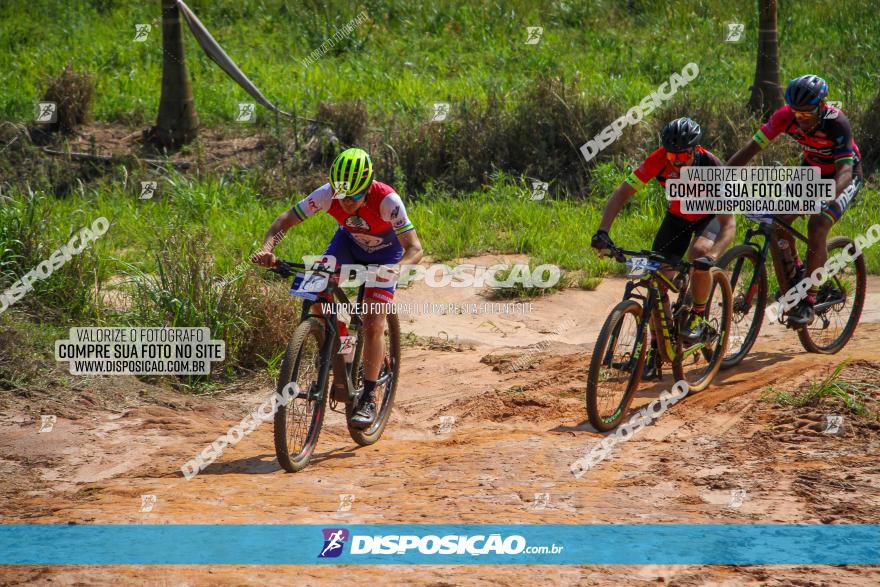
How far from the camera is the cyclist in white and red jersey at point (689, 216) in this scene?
667 centimetres

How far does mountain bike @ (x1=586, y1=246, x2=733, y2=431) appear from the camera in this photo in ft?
20.5

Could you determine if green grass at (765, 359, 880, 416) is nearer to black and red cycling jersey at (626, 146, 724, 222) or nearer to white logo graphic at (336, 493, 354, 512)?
black and red cycling jersey at (626, 146, 724, 222)

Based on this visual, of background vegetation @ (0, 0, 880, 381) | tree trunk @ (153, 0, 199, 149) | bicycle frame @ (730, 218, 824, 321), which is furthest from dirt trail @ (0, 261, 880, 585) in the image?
tree trunk @ (153, 0, 199, 149)

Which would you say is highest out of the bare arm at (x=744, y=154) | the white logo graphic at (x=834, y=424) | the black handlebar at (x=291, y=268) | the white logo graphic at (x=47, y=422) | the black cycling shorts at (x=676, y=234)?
the bare arm at (x=744, y=154)

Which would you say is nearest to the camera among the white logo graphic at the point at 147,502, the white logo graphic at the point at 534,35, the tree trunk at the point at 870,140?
the white logo graphic at the point at 147,502

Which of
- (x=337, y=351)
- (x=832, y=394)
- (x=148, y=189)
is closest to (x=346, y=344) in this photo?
(x=337, y=351)

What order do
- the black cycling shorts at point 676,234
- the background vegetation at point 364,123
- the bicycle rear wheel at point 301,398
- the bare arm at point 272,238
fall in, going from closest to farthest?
the bicycle rear wheel at point 301,398
the bare arm at point 272,238
the black cycling shorts at point 676,234
the background vegetation at point 364,123

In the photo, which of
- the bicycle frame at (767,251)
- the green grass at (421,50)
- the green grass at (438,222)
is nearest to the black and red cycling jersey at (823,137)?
the bicycle frame at (767,251)

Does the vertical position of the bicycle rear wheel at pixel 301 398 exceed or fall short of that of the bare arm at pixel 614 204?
it falls short

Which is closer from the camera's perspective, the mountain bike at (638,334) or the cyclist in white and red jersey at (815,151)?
the mountain bike at (638,334)

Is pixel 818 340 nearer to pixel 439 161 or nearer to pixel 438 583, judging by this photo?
pixel 438 583

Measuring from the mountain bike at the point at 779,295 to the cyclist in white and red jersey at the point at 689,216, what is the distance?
474mm

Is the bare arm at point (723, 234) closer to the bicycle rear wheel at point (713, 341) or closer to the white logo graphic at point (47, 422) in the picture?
the bicycle rear wheel at point (713, 341)

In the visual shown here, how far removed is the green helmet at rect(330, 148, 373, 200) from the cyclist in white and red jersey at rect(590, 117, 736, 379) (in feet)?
5.66
